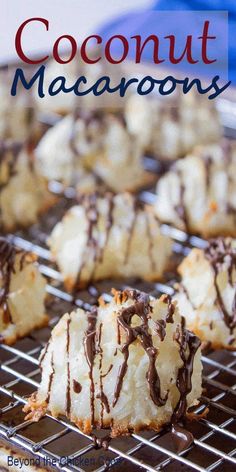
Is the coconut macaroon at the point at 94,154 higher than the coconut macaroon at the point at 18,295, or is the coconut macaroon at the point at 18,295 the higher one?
the coconut macaroon at the point at 94,154

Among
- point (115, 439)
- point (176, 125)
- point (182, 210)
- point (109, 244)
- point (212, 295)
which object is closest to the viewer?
point (115, 439)

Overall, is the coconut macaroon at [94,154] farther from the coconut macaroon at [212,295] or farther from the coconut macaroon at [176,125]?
the coconut macaroon at [212,295]

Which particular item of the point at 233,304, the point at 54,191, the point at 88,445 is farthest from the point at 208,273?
the point at 54,191

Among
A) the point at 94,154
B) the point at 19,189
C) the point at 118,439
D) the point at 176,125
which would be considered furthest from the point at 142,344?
the point at 176,125

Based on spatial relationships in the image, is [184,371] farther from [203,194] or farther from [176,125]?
[176,125]

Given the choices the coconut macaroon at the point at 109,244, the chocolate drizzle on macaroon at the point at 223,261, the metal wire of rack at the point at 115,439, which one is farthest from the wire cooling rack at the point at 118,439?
the coconut macaroon at the point at 109,244

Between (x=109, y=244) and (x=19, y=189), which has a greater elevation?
(x=19, y=189)
